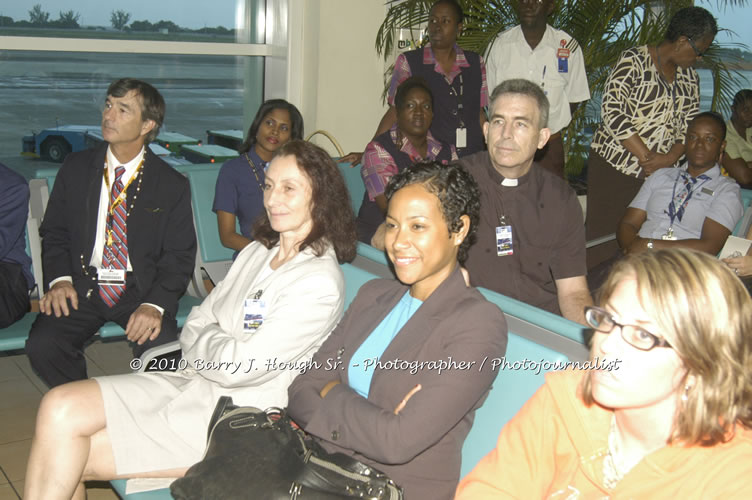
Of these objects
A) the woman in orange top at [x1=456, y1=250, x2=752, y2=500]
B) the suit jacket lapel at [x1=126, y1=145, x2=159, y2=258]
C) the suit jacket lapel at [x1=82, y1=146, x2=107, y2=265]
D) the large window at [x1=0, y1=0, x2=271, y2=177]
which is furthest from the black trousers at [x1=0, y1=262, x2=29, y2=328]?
the woman in orange top at [x1=456, y1=250, x2=752, y2=500]

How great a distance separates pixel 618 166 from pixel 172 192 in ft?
9.37

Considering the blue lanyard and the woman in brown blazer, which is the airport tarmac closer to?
the blue lanyard

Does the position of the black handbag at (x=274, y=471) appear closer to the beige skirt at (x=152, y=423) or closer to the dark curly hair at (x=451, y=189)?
the beige skirt at (x=152, y=423)

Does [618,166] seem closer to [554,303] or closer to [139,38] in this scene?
[554,303]

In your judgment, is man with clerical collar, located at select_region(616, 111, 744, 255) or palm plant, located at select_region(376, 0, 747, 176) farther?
palm plant, located at select_region(376, 0, 747, 176)

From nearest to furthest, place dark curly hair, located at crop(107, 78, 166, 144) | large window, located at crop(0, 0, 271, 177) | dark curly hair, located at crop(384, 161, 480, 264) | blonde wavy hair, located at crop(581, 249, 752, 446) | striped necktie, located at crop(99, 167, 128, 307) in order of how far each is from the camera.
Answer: blonde wavy hair, located at crop(581, 249, 752, 446), dark curly hair, located at crop(384, 161, 480, 264), striped necktie, located at crop(99, 167, 128, 307), dark curly hair, located at crop(107, 78, 166, 144), large window, located at crop(0, 0, 271, 177)

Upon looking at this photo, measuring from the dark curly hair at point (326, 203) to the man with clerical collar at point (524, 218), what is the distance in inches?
24.5

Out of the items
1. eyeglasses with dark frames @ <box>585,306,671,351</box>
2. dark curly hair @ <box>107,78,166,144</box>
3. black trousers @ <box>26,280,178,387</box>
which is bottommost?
black trousers @ <box>26,280,178,387</box>

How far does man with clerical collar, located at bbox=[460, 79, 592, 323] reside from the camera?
2.92 meters

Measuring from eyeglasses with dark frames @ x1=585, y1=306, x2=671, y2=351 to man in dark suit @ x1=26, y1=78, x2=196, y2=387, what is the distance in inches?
86.1

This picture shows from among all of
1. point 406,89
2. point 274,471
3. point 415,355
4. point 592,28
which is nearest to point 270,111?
point 406,89

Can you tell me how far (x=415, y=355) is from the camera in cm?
199

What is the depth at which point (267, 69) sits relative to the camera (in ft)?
20.5

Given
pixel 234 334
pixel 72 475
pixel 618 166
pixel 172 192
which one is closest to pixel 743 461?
pixel 234 334
